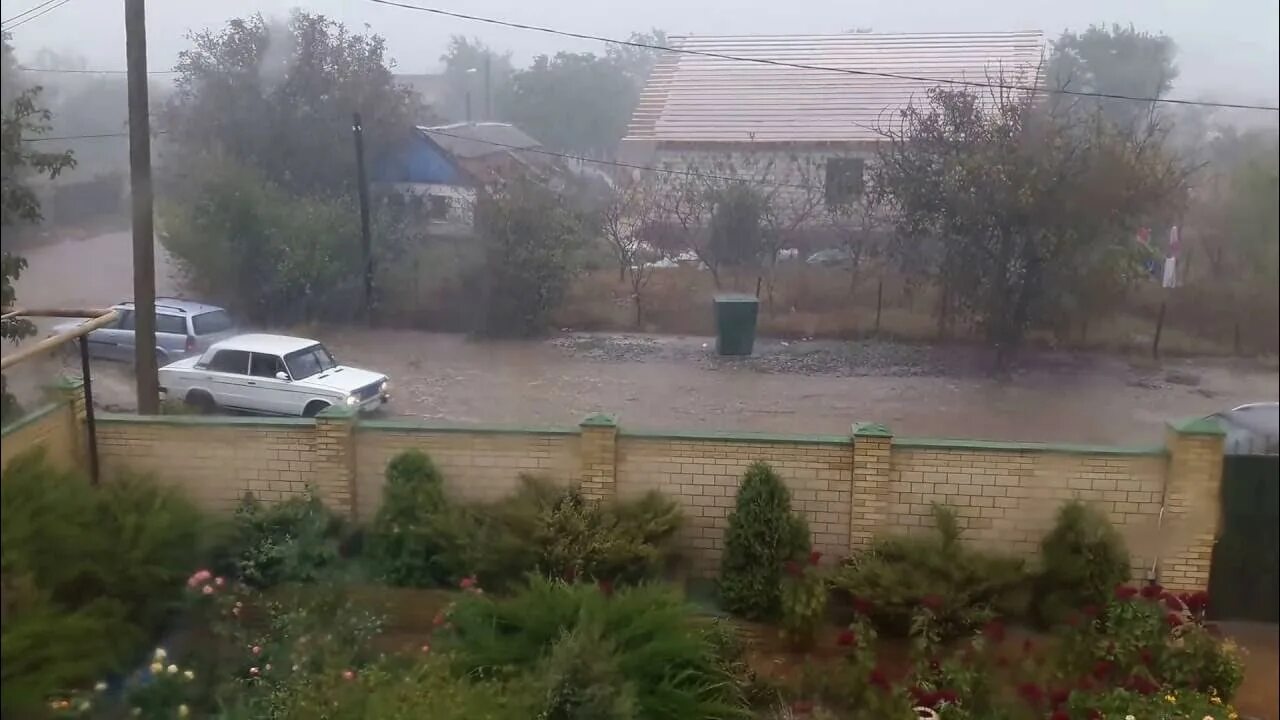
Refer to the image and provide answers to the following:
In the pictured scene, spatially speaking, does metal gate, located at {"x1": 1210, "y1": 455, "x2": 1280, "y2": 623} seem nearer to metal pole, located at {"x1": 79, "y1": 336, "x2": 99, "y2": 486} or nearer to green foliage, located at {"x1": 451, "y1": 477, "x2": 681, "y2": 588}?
green foliage, located at {"x1": 451, "y1": 477, "x2": 681, "y2": 588}

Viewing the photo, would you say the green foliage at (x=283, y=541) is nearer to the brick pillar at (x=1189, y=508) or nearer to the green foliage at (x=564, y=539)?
the green foliage at (x=564, y=539)

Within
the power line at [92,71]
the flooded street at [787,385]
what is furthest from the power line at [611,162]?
the power line at [92,71]

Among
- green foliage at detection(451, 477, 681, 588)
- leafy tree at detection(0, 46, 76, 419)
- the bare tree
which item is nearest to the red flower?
green foliage at detection(451, 477, 681, 588)

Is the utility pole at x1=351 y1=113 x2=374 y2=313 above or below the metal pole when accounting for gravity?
above

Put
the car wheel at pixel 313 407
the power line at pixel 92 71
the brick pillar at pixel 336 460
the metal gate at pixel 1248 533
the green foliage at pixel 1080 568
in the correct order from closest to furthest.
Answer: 1. the power line at pixel 92 71
2. the green foliage at pixel 1080 568
3. the metal gate at pixel 1248 533
4. the brick pillar at pixel 336 460
5. the car wheel at pixel 313 407

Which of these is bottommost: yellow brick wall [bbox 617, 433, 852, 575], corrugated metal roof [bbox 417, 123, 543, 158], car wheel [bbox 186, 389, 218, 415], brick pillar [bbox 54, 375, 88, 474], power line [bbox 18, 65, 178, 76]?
yellow brick wall [bbox 617, 433, 852, 575]

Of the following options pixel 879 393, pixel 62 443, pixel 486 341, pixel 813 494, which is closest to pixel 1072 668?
pixel 813 494

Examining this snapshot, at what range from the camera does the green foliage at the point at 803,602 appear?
422cm

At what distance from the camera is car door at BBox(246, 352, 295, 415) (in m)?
5.27

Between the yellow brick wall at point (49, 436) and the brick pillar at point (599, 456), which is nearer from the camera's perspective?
the yellow brick wall at point (49, 436)

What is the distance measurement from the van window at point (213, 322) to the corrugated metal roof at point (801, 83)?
8.10 feet

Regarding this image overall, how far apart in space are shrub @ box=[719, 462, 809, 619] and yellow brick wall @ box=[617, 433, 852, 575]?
12 cm

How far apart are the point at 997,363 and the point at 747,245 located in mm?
1464

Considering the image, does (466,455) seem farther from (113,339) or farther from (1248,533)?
(1248,533)
